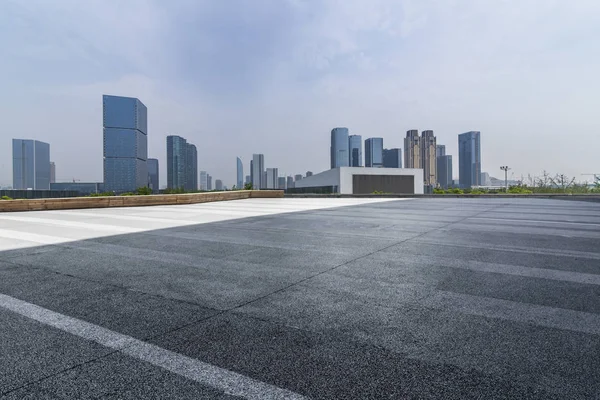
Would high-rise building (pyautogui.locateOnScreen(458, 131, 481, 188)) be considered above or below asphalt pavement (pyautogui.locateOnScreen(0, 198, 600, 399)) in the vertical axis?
above

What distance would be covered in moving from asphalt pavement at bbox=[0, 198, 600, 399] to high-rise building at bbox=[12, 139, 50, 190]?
18915cm

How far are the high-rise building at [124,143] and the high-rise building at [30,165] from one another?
35.2 meters

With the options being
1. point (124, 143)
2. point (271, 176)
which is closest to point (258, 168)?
point (271, 176)

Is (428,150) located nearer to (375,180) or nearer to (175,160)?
(375,180)

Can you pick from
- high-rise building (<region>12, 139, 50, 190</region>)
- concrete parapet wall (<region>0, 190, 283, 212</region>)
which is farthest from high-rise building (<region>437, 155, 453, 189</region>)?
high-rise building (<region>12, 139, 50, 190</region>)

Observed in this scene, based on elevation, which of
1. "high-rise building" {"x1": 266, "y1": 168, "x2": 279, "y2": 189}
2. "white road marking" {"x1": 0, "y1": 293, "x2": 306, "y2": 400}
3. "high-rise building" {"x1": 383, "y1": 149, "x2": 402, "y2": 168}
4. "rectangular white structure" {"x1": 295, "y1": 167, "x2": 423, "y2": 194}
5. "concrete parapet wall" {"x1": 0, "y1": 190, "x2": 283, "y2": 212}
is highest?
"high-rise building" {"x1": 383, "y1": 149, "x2": 402, "y2": 168}

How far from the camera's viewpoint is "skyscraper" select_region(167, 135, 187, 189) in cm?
16136

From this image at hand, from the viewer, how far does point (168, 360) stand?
2.41 m

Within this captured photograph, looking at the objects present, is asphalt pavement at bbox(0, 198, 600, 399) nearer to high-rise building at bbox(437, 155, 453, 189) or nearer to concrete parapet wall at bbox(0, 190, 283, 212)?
concrete parapet wall at bbox(0, 190, 283, 212)

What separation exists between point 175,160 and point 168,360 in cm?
17604

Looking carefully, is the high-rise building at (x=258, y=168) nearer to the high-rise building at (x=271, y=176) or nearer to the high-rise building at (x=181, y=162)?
the high-rise building at (x=271, y=176)

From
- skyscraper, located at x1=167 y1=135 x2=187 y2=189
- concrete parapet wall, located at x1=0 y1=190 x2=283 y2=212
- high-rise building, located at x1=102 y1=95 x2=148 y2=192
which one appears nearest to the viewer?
concrete parapet wall, located at x1=0 y1=190 x2=283 y2=212

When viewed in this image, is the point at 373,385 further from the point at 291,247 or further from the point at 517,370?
the point at 291,247

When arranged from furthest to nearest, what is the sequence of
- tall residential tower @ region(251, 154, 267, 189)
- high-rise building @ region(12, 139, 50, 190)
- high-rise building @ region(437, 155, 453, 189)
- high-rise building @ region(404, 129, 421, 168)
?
high-rise building @ region(437, 155, 453, 189) < high-rise building @ region(12, 139, 50, 190) < high-rise building @ region(404, 129, 421, 168) < tall residential tower @ region(251, 154, 267, 189)
